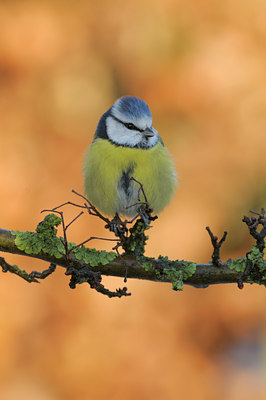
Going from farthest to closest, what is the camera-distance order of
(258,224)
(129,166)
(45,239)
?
(129,166) → (45,239) → (258,224)

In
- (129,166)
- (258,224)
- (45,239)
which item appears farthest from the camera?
(129,166)

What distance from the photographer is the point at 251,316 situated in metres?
3.64

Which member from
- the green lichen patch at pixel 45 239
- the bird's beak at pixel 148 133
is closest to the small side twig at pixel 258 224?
the green lichen patch at pixel 45 239

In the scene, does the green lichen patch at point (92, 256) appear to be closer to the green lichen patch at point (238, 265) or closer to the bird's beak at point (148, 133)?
the green lichen patch at point (238, 265)

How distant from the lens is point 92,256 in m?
1.70

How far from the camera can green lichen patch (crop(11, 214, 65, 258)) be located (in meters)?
1.65

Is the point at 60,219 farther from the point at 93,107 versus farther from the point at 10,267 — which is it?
the point at 93,107

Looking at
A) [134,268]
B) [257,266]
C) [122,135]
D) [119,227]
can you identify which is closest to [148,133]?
[122,135]

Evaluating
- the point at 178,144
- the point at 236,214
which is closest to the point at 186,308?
the point at 236,214

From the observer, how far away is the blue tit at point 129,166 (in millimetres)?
2158

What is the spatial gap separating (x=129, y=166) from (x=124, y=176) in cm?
4

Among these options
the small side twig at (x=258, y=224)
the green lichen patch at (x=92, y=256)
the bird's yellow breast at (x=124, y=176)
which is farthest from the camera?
the bird's yellow breast at (x=124, y=176)

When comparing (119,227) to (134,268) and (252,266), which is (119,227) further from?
(252,266)

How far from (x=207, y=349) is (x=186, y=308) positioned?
1.00 feet
